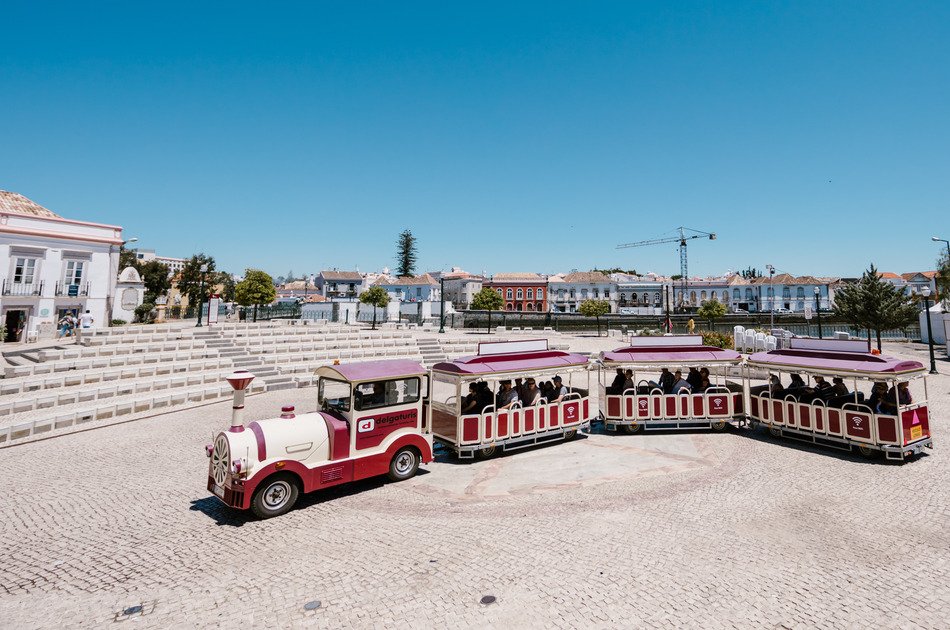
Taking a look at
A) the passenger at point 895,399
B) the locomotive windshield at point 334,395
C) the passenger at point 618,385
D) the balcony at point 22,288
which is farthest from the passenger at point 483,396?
the balcony at point 22,288

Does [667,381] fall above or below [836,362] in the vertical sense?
below

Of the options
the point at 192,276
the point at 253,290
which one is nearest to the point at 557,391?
the point at 253,290

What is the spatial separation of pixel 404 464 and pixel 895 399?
36.0 ft

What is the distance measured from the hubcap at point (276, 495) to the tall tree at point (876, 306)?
34.9 meters

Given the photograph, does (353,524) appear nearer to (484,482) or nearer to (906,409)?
(484,482)

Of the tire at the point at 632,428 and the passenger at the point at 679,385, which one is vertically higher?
the passenger at the point at 679,385

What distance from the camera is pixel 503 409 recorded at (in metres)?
10.9

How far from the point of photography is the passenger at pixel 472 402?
10.7 metres

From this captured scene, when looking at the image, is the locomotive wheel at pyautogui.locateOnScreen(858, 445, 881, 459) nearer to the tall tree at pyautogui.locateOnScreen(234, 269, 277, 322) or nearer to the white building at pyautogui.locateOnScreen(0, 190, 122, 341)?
the white building at pyautogui.locateOnScreen(0, 190, 122, 341)

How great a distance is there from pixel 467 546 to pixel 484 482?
2.81m

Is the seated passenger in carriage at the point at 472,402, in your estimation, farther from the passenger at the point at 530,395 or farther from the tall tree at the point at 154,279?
the tall tree at the point at 154,279

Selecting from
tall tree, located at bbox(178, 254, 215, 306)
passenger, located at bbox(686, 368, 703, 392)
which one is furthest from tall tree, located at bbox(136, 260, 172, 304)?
passenger, located at bbox(686, 368, 703, 392)

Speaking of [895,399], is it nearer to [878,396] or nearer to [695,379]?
[878,396]

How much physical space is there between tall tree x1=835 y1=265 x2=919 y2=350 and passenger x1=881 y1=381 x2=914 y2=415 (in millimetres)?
23521
